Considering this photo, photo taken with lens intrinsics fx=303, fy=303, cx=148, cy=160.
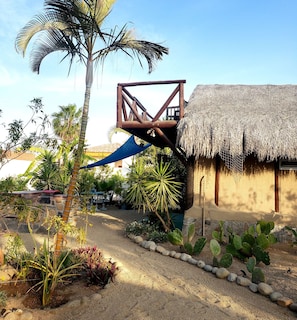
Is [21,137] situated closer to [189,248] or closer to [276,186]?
[189,248]

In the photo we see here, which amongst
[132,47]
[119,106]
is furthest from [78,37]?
[119,106]

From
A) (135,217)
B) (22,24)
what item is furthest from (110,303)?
(135,217)

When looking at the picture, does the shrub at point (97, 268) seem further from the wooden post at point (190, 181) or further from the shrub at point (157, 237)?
the wooden post at point (190, 181)

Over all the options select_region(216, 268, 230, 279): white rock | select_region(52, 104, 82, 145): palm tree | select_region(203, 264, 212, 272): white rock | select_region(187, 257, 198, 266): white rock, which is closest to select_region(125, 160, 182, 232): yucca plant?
select_region(187, 257, 198, 266): white rock

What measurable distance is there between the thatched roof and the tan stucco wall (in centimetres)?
65

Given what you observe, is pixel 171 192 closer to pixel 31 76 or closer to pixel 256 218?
pixel 256 218

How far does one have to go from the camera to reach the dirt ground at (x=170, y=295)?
3.61 meters

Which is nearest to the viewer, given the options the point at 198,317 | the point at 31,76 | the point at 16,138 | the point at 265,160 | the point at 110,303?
the point at 198,317

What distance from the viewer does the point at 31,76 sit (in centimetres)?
541

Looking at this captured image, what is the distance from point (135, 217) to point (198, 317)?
720cm

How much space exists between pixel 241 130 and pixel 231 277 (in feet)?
11.3

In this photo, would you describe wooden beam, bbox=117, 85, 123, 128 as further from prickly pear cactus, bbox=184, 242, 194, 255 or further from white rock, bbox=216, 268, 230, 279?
white rock, bbox=216, 268, 230, 279

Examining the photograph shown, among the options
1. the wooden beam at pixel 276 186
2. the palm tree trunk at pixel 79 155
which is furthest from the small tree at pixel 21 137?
the wooden beam at pixel 276 186

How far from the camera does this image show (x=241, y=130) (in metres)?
6.92
